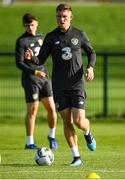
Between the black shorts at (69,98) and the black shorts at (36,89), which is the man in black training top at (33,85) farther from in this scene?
the black shorts at (69,98)

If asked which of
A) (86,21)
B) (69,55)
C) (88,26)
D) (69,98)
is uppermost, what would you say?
(69,55)

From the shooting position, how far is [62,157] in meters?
14.8

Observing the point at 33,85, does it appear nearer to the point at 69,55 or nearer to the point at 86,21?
the point at 69,55

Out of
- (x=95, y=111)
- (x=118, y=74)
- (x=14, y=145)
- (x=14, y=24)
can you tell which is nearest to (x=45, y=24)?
(x=14, y=24)

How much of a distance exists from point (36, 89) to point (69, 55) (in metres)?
3.27

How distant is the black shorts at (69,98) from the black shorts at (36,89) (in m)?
3.01

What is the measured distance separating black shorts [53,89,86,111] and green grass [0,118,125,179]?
90cm

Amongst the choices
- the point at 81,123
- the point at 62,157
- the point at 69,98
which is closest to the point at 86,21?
the point at 62,157

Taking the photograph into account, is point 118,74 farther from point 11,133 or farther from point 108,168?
point 108,168

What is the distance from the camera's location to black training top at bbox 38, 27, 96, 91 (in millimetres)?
13664

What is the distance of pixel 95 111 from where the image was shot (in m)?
24.2

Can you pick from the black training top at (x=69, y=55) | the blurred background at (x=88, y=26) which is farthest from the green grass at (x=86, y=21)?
the black training top at (x=69, y=55)

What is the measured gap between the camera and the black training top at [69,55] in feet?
44.8

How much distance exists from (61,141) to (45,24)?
28.8 metres
